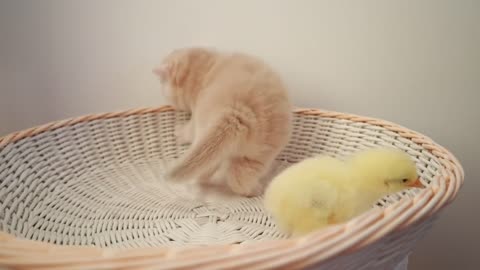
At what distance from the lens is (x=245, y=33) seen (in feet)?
3.50

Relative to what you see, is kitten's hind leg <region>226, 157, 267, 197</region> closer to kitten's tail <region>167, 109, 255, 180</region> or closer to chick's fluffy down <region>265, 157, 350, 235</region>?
kitten's tail <region>167, 109, 255, 180</region>

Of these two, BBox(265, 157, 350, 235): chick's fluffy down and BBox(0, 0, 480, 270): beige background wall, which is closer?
BBox(265, 157, 350, 235): chick's fluffy down

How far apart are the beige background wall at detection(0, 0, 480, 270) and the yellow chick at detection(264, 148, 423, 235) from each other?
53 centimetres

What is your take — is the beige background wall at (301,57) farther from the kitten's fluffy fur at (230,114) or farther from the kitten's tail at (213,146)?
the kitten's tail at (213,146)

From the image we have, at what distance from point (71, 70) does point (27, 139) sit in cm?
38

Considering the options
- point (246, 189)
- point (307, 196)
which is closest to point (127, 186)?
point (246, 189)

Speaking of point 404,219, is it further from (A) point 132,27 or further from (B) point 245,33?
(A) point 132,27

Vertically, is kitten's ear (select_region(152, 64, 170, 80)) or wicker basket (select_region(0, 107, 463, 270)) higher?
kitten's ear (select_region(152, 64, 170, 80))

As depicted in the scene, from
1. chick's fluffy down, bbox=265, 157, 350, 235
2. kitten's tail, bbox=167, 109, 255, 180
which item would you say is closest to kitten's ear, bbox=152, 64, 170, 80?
kitten's tail, bbox=167, 109, 255, 180

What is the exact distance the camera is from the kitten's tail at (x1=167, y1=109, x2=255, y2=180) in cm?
64

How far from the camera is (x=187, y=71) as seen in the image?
919 mm

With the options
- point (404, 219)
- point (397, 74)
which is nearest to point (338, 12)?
point (397, 74)

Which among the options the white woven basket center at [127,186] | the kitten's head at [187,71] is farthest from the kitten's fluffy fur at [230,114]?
the white woven basket center at [127,186]

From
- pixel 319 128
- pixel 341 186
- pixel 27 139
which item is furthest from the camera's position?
pixel 319 128
